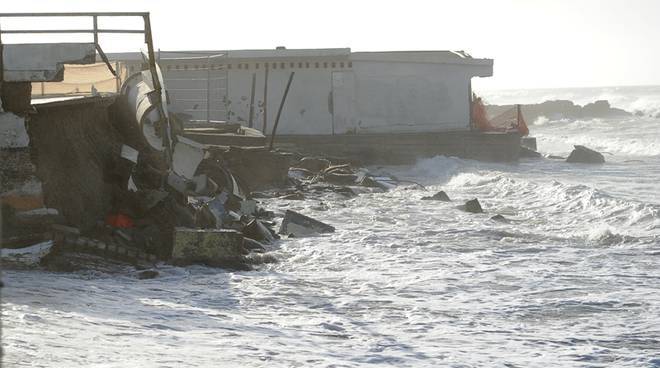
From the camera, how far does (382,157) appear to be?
1168 inches

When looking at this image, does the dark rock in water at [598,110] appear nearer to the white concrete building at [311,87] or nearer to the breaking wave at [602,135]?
the breaking wave at [602,135]

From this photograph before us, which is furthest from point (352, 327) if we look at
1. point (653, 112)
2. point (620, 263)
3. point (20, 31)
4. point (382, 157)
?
point (653, 112)

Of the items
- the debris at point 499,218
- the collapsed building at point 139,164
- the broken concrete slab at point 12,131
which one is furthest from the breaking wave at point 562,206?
the broken concrete slab at point 12,131

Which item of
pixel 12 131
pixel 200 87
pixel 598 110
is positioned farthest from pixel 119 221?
pixel 598 110

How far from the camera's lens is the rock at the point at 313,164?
25.4 meters

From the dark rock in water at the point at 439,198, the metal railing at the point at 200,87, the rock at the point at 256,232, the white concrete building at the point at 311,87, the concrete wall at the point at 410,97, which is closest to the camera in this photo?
the rock at the point at 256,232

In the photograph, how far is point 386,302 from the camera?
10.3 m

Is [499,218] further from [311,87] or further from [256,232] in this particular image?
[311,87]

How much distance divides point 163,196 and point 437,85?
19.9 metres

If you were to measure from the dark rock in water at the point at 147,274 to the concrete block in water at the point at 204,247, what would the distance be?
0.67 m

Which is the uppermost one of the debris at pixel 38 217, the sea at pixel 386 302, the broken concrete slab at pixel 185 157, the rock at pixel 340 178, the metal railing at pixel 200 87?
the metal railing at pixel 200 87

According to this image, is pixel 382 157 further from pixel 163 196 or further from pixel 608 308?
pixel 608 308

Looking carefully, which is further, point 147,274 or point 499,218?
point 499,218

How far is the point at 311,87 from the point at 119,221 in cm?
1883
